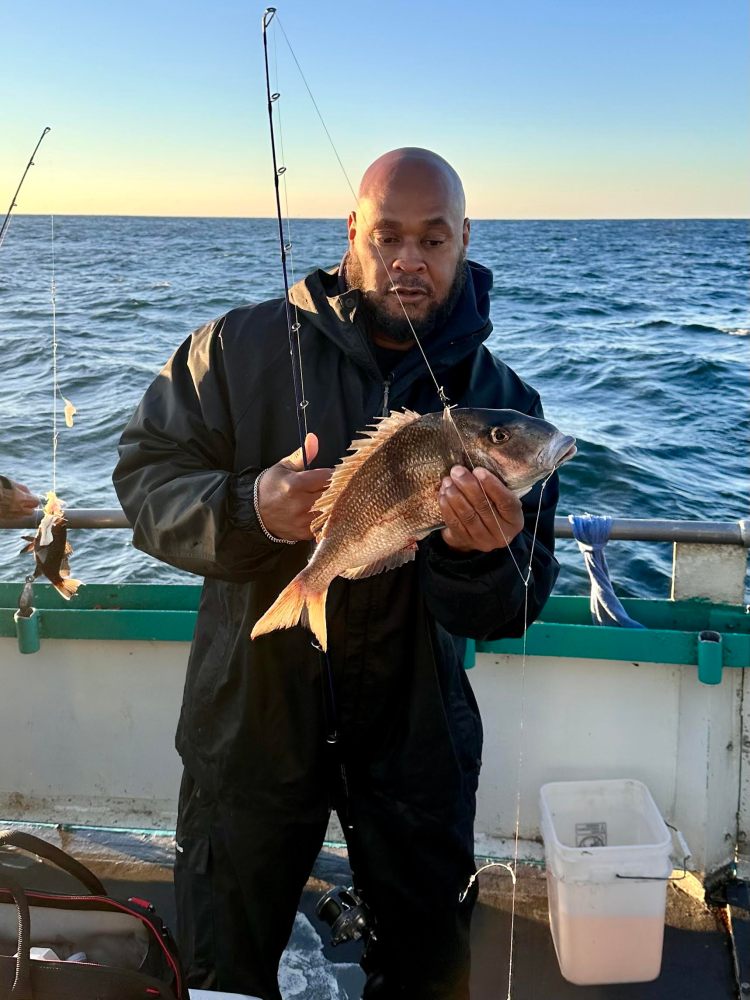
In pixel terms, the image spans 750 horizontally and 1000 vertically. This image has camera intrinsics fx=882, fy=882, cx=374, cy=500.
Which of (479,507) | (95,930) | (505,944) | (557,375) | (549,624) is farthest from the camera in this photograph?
(557,375)

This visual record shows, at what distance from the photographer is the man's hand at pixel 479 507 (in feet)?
6.98

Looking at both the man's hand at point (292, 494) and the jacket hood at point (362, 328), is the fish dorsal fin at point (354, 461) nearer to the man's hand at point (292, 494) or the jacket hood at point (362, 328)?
the man's hand at point (292, 494)

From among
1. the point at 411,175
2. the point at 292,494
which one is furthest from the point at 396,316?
the point at 292,494

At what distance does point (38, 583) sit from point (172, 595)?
0.73m

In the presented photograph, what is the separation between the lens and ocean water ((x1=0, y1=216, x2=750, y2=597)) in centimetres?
970

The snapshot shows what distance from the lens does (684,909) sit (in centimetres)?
358

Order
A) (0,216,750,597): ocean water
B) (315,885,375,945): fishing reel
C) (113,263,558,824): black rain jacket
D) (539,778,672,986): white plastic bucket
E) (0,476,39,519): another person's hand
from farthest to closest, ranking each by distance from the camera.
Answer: (0,216,750,597): ocean water
(0,476,39,519): another person's hand
(539,778,672,986): white plastic bucket
(315,885,375,945): fishing reel
(113,263,558,824): black rain jacket

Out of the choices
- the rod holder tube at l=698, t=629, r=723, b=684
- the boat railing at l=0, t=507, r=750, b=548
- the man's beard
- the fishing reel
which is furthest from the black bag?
the rod holder tube at l=698, t=629, r=723, b=684

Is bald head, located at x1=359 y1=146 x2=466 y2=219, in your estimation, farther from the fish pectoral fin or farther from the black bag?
the black bag

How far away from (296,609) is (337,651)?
0.38 m

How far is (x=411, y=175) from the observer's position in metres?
2.63

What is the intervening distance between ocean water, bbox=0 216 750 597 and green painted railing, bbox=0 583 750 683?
142 inches

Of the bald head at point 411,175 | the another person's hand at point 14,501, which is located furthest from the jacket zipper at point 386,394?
the another person's hand at point 14,501

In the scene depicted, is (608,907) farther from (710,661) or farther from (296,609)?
(296,609)
